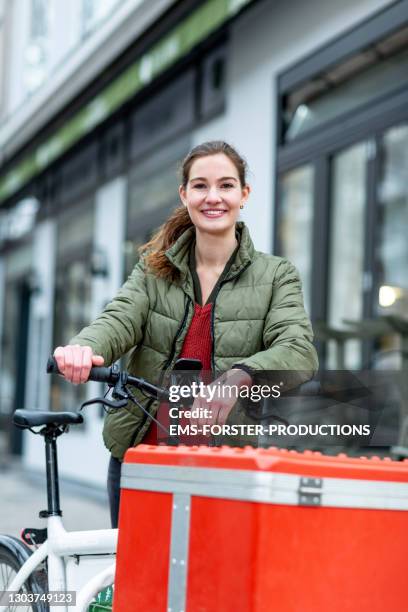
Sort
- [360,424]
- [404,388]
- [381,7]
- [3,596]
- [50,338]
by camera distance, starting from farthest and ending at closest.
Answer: [50,338], [381,7], [404,388], [3,596], [360,424]

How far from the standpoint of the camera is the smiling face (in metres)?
2.44

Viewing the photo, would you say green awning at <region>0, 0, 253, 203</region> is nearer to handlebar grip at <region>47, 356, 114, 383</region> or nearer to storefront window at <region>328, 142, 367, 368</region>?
storefront window at <region>328, 142, 367, 368</region>

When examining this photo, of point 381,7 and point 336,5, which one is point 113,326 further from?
point 336,5

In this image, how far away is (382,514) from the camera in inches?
74.5

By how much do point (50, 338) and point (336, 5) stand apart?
7.06m

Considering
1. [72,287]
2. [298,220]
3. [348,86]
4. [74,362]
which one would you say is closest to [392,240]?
[298,220]

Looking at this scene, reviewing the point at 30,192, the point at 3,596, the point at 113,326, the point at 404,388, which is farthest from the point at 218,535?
the point at 30,192

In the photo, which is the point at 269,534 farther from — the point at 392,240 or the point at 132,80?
the point at 132,80

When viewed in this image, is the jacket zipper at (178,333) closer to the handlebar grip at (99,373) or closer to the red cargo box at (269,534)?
the handlebar grip at (99,373)

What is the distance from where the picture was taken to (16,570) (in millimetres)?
2812

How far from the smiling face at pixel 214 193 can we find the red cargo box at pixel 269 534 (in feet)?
2.18

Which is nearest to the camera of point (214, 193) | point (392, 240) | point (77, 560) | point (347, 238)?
point (214, 193)

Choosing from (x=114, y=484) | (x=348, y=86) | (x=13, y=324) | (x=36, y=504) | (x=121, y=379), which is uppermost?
(x=348, y=86)

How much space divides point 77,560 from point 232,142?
5396 millimetres
